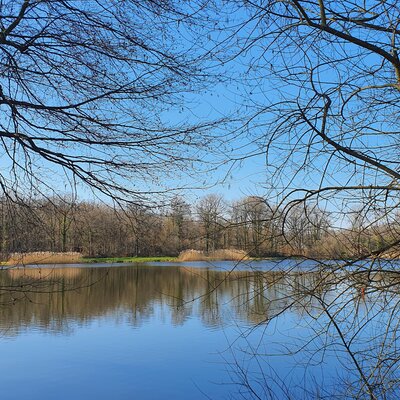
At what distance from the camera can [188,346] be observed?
7414 millimetres

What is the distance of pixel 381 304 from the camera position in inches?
98.7

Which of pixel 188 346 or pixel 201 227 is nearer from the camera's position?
pixel 201 227

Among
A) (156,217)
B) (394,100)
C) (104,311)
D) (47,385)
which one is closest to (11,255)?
(156,217)

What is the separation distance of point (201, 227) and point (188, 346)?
5.52m

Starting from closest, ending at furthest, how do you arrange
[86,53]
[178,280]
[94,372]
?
A: 1. [86,53]
2. [94,372]
3. [178,280]

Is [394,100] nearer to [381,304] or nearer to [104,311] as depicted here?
[381,304]

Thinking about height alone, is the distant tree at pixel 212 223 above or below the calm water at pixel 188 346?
above

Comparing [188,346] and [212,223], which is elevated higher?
[212,223]

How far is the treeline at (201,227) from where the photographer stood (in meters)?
2.34

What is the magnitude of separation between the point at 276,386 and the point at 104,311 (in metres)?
6.20

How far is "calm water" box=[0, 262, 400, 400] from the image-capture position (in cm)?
250

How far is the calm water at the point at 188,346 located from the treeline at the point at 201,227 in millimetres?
152

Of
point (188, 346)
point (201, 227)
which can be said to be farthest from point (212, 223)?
point (188, 346)

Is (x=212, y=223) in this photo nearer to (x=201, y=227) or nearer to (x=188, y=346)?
(x=201, y=227)
